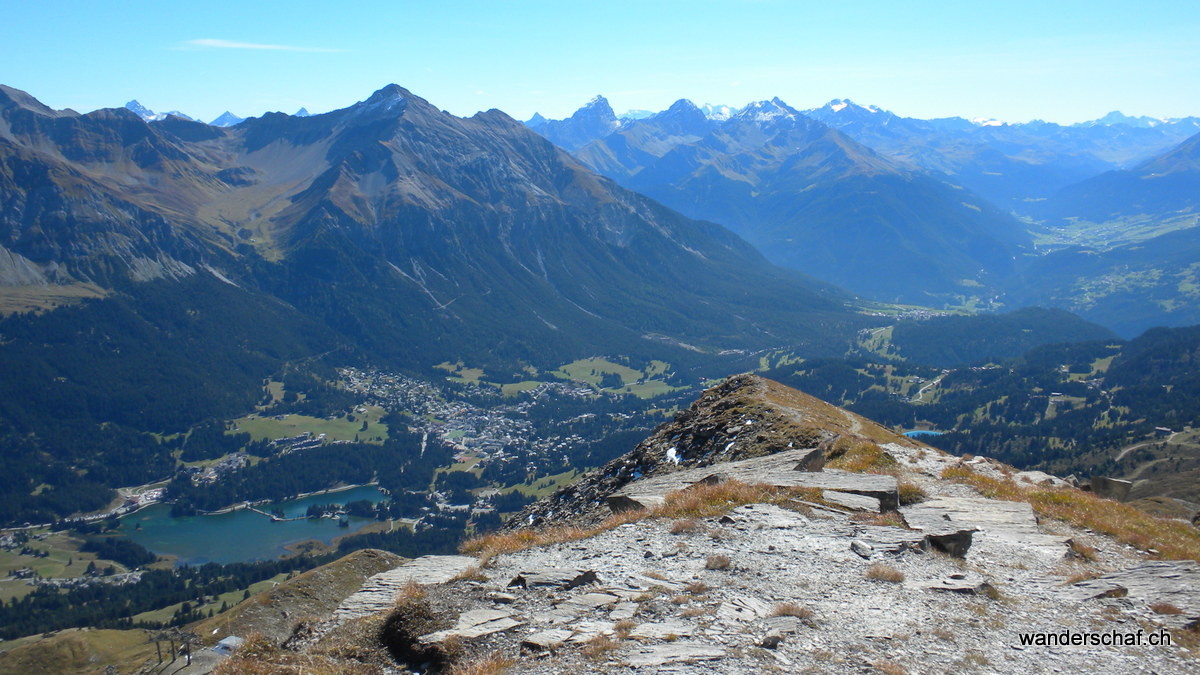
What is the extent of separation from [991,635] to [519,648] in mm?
9665

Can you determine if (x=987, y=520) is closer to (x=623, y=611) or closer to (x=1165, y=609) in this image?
(x=1165, y=609)

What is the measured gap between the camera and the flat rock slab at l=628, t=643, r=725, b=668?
1275 centimetres

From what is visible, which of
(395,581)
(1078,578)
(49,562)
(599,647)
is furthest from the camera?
(49,562)

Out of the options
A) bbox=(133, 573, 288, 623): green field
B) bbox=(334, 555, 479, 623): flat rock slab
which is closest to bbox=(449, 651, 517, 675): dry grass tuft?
bbox=(334, 555, 479, 623): flat rock slab

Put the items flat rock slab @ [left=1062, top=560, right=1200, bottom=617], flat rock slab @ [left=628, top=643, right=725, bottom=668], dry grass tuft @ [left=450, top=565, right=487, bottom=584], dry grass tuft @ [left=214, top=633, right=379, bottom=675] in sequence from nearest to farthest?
flat rock slab @ [left=628, top=643, right=725, bottom=668] → dry grass tuft @ [left=214, top=633, right=379, bottom=675] → flat rock slab @ [left=1062, top=560, right=1200, bottom=617] → dry grass tuft @ [left=450, top=565, right=487, bottom=584]

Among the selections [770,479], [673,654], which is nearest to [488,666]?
[673,654]

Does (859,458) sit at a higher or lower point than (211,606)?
higher

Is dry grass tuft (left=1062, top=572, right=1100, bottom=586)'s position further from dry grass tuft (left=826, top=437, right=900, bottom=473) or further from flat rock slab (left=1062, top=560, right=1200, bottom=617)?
dry grass tuft (left=826, top=437, right=900, bottom=473)

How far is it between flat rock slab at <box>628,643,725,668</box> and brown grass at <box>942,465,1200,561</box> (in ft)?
49.4

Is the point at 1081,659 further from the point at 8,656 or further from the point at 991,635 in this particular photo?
the point at 8,656

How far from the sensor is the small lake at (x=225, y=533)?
6629 inches

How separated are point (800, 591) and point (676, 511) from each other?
6569 mm

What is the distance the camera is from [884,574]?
669 inches

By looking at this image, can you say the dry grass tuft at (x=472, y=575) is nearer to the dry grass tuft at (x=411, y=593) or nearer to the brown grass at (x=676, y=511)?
the dry grass tuft at (x=411, y=593)
